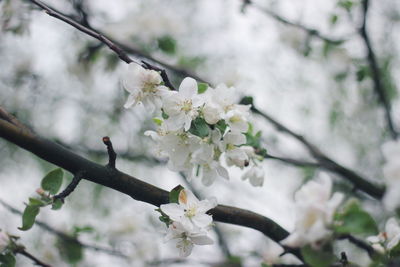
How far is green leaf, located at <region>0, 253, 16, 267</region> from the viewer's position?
124 cm

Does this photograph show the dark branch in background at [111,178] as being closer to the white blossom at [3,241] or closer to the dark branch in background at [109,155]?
the dark branch in background at [109,155]

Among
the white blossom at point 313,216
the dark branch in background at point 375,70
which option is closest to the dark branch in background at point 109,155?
the white blossom at point 313,216

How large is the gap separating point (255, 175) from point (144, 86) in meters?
0.47

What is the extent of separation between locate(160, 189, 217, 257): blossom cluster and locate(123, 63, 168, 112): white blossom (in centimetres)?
24

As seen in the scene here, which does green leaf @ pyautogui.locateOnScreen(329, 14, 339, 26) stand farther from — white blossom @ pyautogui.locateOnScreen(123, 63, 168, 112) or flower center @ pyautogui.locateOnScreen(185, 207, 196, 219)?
flower center @ pyautogui.locateOnScreen(185, 207, 196, 219)

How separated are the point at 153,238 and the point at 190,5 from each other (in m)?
2.24

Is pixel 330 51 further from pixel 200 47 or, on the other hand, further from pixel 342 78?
pixel 200 47

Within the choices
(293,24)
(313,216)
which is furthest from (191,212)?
(293,24)

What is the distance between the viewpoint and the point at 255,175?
54.8 inches

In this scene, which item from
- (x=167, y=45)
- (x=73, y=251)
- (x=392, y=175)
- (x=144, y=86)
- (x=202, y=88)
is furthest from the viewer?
(x=167, y=45)

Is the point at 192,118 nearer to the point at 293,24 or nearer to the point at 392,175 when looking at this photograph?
the point at 392,175

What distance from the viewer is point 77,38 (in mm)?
2961

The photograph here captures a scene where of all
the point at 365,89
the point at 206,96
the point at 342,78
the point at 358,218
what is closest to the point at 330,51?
the point at 342,78

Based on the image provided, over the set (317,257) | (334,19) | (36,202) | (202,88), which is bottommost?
(317,257)
